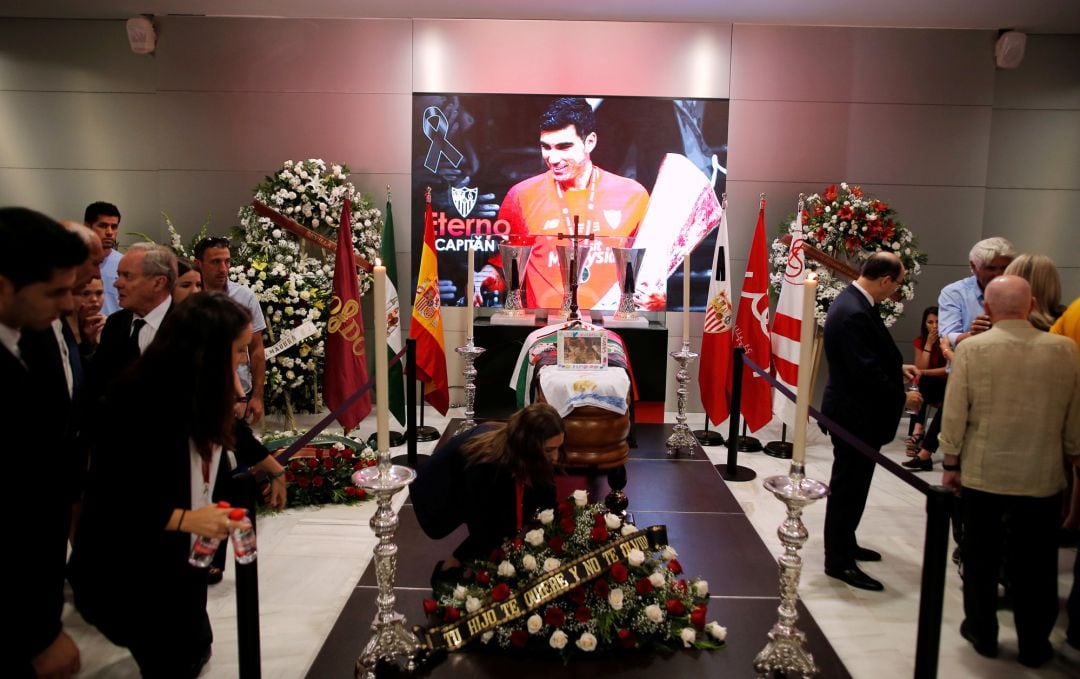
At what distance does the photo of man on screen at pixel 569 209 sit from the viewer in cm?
720

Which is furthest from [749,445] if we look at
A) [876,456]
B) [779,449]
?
[876,456]

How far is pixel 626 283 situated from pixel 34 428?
571cm

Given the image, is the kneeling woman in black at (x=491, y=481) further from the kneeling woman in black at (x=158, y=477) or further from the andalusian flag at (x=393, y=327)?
the andalusian flag at (x=393, y=327)

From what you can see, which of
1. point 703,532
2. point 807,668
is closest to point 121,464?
point 807,668

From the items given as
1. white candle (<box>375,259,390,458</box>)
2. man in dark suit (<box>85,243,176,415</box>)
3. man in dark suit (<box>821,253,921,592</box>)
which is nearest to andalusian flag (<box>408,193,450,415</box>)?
man in dark suit (<box>85,243,176,415</box>)

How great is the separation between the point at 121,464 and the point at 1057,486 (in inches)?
128

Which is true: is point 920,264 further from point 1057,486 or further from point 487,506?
point 487,506

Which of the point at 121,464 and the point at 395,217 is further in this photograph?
the point at 395,217

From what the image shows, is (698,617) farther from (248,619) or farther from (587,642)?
(248,619)

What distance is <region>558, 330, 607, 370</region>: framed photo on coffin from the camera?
4.96 metres

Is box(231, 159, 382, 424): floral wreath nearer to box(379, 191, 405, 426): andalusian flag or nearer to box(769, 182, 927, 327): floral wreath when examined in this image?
box(379, 191, 405, 426): andalusian flag

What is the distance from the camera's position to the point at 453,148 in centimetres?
721

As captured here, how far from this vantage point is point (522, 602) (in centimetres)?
306

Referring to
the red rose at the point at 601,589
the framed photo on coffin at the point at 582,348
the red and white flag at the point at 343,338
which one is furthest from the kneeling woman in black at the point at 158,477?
the red and white flag at the point at 343,338
